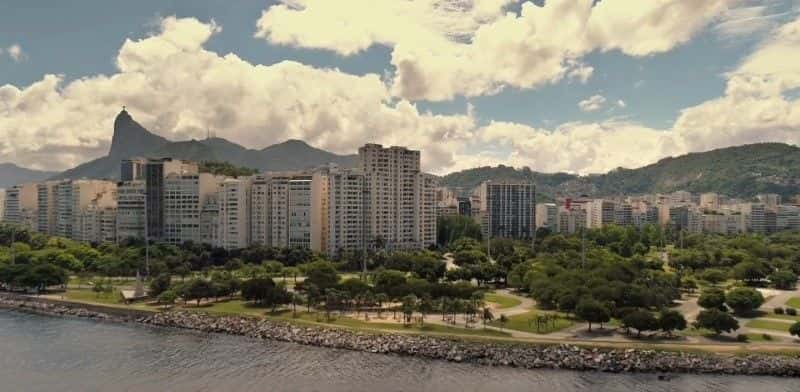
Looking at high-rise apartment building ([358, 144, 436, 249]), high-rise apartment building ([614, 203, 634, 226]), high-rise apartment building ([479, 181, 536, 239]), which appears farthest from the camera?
high-rise apartment building ([614, 203, 634, 226])

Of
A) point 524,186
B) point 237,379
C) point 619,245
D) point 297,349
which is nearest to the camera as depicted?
point 237,379

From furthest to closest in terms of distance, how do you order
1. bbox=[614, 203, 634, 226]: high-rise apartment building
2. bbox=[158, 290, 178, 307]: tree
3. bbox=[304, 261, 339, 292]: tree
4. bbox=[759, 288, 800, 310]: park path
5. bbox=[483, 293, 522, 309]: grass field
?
1. bbox=[614, 203, 634, 226]: high-rise apartment building
2. bbox=[759, 288, 800, 310]: park path
3. bbox=[304, 261, 339, 292]: tree
4. bbox=[158, 290, 178, 307]: tree
5. bbox=[483, 293, 522, 309]: grass field

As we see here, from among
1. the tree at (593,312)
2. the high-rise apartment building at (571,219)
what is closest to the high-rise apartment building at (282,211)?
the tree at (593,312)

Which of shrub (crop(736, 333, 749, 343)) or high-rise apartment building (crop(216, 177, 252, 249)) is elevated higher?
high-rise apartment building (crop(216, 177, 252, 249))

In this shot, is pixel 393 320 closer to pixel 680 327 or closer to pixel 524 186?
pixel 680 327

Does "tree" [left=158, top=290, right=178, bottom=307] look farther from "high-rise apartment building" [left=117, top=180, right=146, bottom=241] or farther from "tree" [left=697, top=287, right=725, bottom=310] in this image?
"high-rise apartment building" [left=117, top=180, right=146, bottom=241]

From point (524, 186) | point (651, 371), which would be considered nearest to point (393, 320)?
point (651, 371)

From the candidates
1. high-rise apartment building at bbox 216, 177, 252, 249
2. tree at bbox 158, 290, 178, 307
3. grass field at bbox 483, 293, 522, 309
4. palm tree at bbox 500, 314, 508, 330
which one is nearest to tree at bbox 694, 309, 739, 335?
palm tree at bbox 500, 314, 508, 330
